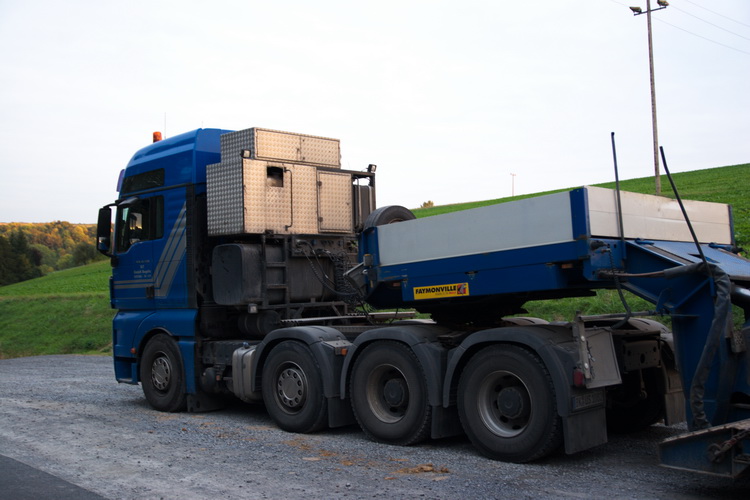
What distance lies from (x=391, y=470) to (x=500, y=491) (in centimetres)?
116

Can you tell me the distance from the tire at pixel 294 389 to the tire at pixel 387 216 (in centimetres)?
167

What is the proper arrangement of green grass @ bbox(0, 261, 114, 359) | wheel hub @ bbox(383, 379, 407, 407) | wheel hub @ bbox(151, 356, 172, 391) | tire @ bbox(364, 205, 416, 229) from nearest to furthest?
1. wheel hub @ bbox(383, 379, 407, 407)
2. tire @ bbox(364, 205, 416, 229)
3. wheel hub @ bbox(151, 356, 172, 391)
4. green grass @ bbox(0, 261, 114, 359)

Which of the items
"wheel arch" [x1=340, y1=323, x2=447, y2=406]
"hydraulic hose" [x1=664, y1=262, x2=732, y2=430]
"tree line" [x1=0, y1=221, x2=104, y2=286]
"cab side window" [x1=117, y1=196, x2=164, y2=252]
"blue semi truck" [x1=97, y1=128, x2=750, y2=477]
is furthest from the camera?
"tree line" [x1=0, y1=221, x2=104, y2=286]

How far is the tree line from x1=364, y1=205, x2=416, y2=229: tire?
71.8 metres

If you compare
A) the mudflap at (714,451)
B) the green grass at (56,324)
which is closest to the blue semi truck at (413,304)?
the mudflap at (714,451)

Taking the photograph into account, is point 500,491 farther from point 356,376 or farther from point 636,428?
point 636,428

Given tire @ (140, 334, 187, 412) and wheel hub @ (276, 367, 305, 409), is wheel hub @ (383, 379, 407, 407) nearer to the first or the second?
wheel hub @ (276, 367, 305, 409)

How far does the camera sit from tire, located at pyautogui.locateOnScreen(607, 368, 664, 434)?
24.8 feet

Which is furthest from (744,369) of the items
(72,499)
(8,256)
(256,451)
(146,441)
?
(8,256)

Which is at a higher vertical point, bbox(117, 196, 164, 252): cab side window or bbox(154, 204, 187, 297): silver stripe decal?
bbox(117, 196, 164, 252): cab side window

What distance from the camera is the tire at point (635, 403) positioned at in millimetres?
7566

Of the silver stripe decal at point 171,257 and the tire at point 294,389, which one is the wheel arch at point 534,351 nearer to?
the tire at point 294,389

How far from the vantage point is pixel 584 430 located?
6.17 m

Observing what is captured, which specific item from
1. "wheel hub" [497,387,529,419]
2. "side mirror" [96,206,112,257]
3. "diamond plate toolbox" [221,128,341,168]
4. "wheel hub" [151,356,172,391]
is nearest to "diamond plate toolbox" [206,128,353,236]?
"diamond plate toolbox" [221,128,341,168]
